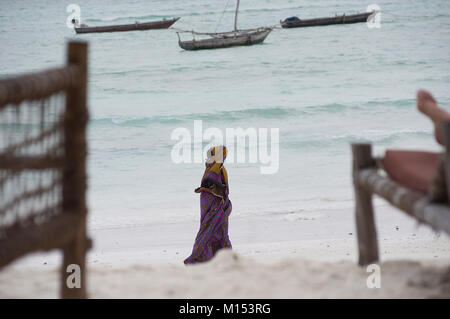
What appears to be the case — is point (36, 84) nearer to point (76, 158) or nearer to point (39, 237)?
point (76, 158)

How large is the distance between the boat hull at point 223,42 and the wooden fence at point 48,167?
103ft

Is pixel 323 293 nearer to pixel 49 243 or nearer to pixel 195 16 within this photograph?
pixel 49 243

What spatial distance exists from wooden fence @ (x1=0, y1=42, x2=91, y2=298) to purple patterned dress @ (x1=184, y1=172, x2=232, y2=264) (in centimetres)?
263

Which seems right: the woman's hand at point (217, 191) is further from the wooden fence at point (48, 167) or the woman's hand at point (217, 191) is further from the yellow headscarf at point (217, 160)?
the wooden fence at point (48, 167)

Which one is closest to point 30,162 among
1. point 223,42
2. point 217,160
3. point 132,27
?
point 217,160

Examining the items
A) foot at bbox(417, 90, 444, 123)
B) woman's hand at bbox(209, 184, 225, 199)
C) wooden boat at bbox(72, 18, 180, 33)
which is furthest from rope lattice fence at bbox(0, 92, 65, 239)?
wooden boat at bbox(72, 18, 180, 33)

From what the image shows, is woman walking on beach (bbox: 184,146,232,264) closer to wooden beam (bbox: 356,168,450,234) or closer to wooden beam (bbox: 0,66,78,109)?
wooden beam (bbox: 356,168,450,234)

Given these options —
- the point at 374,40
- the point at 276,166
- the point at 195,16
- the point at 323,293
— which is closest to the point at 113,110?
the point at 276,166

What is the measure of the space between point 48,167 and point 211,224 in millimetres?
2954

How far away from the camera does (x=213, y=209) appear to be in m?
5.12

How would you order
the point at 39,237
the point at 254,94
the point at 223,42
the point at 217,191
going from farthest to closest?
the point at 223,42
the point at 254,94
the point at 217,191
the point at 39,237

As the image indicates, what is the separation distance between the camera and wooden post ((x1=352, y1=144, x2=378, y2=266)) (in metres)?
2.96

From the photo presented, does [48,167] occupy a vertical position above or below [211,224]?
below
